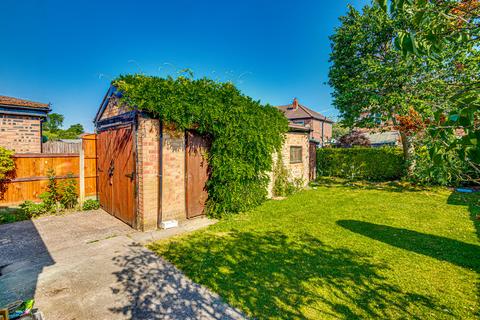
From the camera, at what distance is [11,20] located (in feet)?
25.9

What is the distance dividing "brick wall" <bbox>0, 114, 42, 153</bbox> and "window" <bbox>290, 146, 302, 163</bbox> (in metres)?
10.0

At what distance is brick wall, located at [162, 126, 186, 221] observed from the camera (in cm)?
590

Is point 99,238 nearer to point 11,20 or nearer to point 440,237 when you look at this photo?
point 440,237

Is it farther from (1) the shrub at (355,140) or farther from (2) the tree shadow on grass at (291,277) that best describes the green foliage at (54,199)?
(1) the shrub at (355,140)

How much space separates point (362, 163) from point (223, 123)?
12079 millimetres

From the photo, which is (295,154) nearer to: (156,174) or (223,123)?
(223,123)

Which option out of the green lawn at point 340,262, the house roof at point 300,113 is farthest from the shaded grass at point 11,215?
the house roof at point 300,113

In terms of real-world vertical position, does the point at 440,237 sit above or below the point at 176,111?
below

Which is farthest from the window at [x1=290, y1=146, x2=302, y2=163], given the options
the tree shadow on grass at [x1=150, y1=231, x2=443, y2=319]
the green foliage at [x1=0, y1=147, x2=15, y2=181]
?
the green foliage at [x1=0, y1=147, x2=15, y2=181]

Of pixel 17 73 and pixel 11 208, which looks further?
pixel 17 73

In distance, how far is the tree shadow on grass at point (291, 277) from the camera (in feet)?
9.67

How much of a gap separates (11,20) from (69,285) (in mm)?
9621

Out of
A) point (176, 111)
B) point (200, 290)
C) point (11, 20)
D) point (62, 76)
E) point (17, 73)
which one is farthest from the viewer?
point (62, 76)

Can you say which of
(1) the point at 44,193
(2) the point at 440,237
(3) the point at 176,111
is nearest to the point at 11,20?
(1) the point at 44,193
